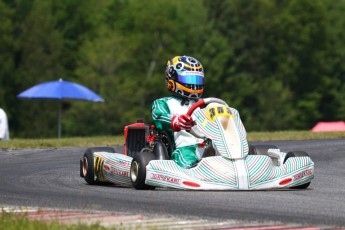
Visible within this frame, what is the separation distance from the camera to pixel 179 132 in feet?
44.9

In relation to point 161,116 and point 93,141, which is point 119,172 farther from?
point 93,141

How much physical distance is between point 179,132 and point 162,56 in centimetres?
6674

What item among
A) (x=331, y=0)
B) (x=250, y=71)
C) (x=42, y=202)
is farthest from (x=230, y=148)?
(x=331, y=0)

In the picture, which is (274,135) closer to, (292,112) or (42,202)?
(42,202)

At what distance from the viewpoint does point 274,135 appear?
2662 centimetres

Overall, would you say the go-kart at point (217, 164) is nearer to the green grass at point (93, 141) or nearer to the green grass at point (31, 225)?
the green grass at point (31, 225)

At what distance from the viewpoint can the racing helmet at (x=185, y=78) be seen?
14.2 meters

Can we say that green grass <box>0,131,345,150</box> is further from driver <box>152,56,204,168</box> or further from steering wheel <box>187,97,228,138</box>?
steering wheel <box>187,97,228,138</box>

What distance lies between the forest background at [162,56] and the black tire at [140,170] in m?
58.8

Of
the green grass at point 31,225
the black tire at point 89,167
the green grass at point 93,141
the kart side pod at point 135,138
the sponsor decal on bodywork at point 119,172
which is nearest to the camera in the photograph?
the green grass at point 31,225

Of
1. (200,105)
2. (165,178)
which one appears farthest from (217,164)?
(200,105)

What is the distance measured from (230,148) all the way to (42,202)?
2.20 m

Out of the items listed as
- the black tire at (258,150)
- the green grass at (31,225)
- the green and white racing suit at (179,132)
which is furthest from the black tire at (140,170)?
the green grass at (31,225)

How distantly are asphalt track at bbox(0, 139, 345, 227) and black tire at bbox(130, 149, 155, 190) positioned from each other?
12cm
